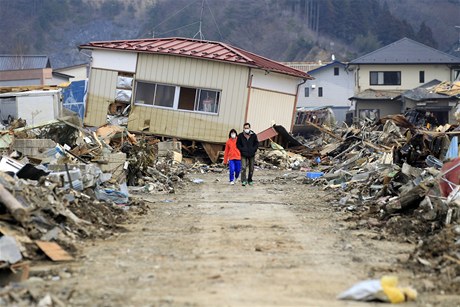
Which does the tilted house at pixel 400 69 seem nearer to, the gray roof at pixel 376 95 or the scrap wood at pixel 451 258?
the gray roof at pixel 376 95

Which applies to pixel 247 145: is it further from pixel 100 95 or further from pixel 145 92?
pixel 100 95

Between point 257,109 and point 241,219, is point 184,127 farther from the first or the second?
point 241,219

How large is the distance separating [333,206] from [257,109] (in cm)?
1463

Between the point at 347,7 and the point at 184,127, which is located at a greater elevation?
the point at 347,7

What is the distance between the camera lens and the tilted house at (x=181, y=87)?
96.5ft

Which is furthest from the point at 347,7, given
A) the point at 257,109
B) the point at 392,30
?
the point at 257,109

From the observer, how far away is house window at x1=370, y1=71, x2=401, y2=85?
2418 inches

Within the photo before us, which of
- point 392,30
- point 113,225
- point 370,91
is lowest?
point 113,225

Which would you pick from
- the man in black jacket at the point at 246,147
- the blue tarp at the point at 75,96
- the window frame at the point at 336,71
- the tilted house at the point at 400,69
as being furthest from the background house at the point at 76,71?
the man in black jacket at the point at 246,147

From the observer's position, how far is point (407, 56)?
6206 centimetres

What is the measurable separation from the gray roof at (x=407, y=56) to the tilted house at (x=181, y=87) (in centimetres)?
3203

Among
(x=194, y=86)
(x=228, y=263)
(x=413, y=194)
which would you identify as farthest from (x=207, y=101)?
(x=228, y=263)

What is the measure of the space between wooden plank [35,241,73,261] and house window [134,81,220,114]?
20.4 meters

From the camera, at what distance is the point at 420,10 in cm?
13588
